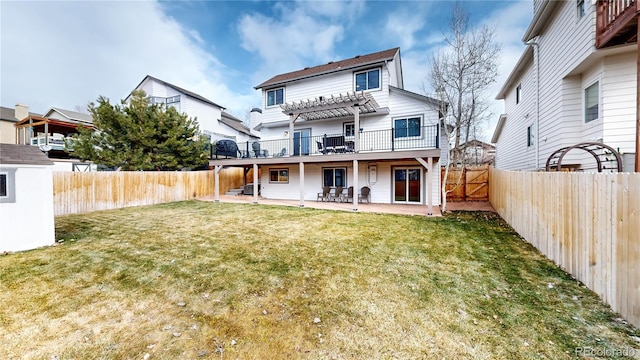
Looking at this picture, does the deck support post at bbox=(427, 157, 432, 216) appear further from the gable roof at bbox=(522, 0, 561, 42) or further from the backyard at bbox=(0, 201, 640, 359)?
the gable roof at bbox=(522, 0, 561, 42)

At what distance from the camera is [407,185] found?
12414 mm

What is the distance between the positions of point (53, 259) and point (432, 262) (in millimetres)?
7781

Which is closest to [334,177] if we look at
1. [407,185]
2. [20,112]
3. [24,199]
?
[407,185]

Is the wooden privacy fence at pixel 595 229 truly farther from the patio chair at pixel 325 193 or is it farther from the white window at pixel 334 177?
the patio chair at pixel 325 193

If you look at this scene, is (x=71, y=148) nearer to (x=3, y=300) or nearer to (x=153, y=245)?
(x=153, y=245)

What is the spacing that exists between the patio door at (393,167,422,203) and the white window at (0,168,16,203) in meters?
12.8

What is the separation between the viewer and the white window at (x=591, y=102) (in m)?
6.92

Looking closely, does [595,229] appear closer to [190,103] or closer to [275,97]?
[275,97]

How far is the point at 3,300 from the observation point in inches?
139

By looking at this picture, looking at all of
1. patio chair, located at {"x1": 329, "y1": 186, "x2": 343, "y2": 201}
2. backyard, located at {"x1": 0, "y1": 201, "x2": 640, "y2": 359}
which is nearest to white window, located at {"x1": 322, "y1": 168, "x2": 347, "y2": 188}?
patio chair, located at {"x1": 329, "y1": 186, "x2": 343, "y2": 201}

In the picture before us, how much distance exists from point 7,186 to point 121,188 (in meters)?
7.63

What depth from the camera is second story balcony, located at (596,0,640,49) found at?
17.0ft

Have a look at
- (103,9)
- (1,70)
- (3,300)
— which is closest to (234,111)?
(1,70)

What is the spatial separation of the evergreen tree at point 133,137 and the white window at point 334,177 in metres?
8.97
